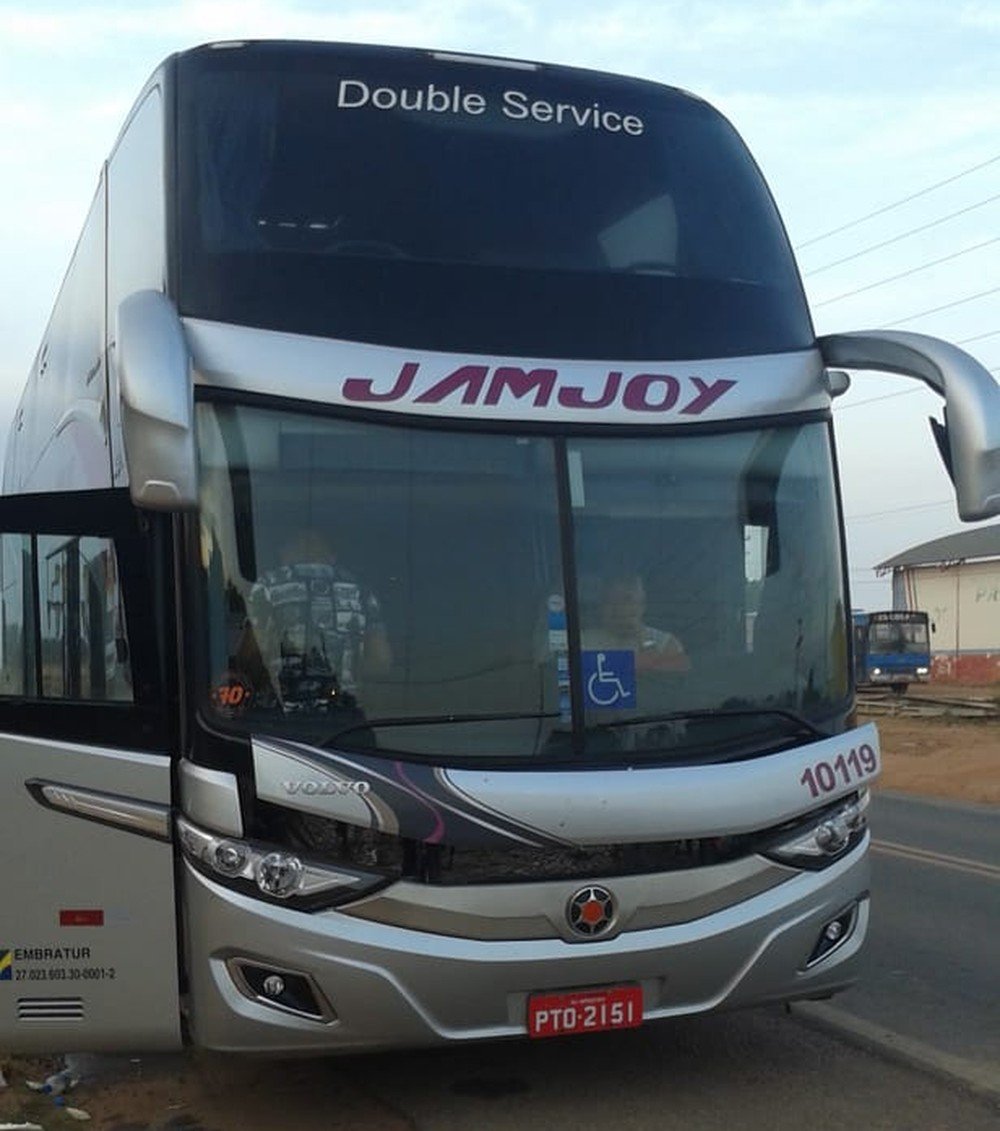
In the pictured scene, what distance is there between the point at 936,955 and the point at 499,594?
4.46 meters

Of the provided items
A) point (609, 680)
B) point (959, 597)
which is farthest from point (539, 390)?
point (959, 597)

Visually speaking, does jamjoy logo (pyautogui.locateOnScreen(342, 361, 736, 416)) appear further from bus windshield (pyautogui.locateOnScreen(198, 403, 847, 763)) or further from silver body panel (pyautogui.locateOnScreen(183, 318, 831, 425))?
bus windshield (pyautogui.locateOnScreen(198, 403, 847, 763))

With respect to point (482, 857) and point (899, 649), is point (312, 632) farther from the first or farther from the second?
point (899, 649)

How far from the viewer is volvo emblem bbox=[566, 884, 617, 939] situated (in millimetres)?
5410

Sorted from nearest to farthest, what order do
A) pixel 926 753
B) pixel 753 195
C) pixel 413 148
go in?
pixel 413 148 < pixel 753 195 < pixel 926 753

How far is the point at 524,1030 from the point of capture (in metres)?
5.42

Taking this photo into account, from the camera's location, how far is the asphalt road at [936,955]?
6.84m

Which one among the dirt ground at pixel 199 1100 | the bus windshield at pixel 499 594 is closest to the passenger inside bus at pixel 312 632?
the bus windshield at pixel 499 594

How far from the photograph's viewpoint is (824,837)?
577cm

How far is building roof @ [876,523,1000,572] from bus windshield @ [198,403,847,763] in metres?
60.0

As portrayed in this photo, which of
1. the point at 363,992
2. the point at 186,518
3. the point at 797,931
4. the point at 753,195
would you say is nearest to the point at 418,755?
the point at 363,992

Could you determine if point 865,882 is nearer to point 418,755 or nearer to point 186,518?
point 418,755

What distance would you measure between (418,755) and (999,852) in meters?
9.39

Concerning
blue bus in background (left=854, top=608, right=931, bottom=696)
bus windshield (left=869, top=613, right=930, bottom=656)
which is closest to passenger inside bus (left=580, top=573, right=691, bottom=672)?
blue bus in background (left=854, top=608, right=931, bottom=696)
